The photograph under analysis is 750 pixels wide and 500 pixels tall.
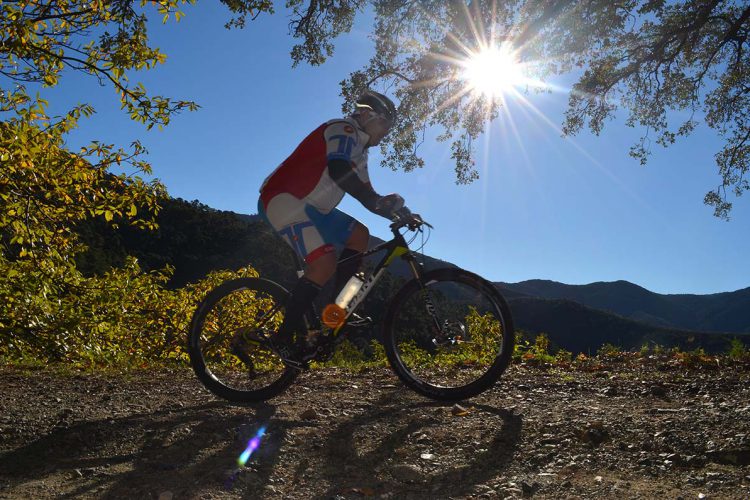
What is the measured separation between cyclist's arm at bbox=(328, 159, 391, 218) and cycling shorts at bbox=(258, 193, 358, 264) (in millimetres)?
376

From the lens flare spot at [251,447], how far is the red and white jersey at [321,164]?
2039mm

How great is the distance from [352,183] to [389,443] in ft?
7.22

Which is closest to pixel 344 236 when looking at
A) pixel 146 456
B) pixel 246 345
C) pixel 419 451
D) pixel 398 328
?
pixel 398 328

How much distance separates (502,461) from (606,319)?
163 m

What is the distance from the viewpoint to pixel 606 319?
148750mm

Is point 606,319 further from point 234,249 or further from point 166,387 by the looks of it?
point 166,387

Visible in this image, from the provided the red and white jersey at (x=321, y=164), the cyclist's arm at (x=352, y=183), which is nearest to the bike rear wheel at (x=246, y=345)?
the red and white jersey at (x=321, y=164)

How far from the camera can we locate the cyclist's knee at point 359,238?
4.69 meters

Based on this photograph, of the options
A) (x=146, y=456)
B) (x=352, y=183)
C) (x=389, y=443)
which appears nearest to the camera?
(x=146, y=456)

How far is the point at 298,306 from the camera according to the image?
14.6 ft

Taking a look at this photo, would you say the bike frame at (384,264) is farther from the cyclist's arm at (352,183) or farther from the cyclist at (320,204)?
the cyclist's arm at (352,183)

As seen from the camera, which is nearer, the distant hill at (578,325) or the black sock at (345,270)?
the black sock at (345,270)

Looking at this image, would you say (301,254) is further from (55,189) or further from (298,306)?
(55,189)

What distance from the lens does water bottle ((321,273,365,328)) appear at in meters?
4.41
